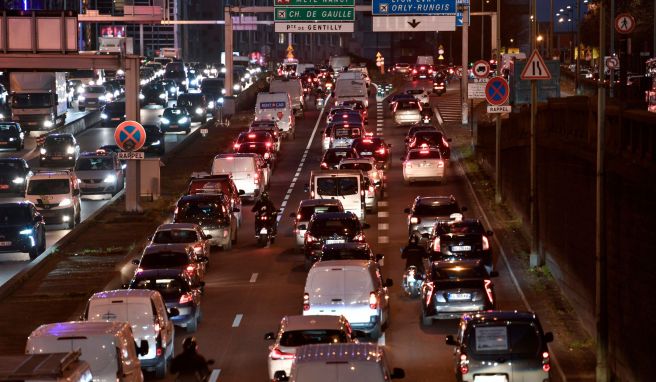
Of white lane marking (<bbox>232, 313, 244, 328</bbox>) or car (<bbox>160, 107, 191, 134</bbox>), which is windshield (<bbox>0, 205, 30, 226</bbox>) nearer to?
white lane marking (<bbox>232, 313, 244, 328</bbox>)

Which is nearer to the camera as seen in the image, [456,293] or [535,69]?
[456,293]

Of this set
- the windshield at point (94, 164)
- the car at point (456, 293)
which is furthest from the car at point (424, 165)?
the car at point (456, 293)

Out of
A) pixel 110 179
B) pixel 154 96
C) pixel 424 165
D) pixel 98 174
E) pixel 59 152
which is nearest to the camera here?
pixel 424 165

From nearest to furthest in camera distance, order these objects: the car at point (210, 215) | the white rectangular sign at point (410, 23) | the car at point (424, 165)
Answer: the car at point (210, 215) → the car at point (424, 165) → the white rectangular sign at point (410, 23)

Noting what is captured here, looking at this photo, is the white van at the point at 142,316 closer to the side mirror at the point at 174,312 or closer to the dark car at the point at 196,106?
the side mirror at the point at 174,312

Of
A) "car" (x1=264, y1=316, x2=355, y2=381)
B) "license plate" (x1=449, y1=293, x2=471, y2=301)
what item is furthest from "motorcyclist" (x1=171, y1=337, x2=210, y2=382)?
"license plate" (x1=449, y1=293, x2=471, y2=301)

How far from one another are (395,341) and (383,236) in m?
14.3

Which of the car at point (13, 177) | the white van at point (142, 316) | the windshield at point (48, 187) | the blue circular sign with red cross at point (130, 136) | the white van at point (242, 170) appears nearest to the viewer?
the white van at point (142, 316)

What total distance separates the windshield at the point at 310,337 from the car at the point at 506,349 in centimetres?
202

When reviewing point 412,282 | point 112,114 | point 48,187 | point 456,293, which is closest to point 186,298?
point 456,293

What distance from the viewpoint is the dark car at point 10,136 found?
233ft

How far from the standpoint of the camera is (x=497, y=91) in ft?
140

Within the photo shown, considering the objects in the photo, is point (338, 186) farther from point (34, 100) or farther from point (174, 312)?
point (34, 100)

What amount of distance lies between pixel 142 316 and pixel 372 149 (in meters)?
34.2
